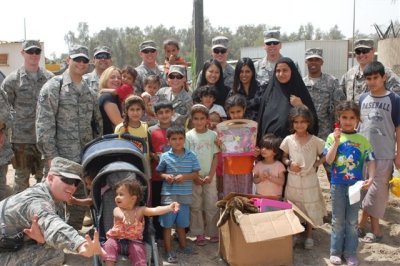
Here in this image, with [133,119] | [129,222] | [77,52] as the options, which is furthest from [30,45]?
[129,222]

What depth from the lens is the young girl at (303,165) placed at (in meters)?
4.58

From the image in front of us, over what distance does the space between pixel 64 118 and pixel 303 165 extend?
A: 242 cm

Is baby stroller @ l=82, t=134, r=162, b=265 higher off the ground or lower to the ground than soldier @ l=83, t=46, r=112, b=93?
lower

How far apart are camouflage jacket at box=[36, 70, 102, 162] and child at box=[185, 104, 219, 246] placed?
1.08 m

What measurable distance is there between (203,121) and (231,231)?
1.17m

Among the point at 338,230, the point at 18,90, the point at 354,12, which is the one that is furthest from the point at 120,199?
the point at 354,12

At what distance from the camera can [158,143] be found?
4.74 m

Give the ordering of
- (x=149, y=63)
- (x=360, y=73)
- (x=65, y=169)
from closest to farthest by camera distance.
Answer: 1. (x=65, y=169)
2. (x=360, y=73)
3. (x=149, y=63)

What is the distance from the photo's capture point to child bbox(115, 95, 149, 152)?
453 centimetres

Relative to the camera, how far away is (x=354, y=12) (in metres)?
26.5

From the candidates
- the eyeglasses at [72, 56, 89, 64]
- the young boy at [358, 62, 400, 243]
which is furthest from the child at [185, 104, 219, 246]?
the young boy at [358, 62, 400, 243]

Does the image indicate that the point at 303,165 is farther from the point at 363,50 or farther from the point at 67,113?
the point at 67,113

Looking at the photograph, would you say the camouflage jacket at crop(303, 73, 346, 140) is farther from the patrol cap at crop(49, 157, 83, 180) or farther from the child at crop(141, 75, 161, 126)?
the patrol cap at crop(49, 157, 83, 180)

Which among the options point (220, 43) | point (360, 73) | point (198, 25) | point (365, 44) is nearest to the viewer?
point (360, 73)
